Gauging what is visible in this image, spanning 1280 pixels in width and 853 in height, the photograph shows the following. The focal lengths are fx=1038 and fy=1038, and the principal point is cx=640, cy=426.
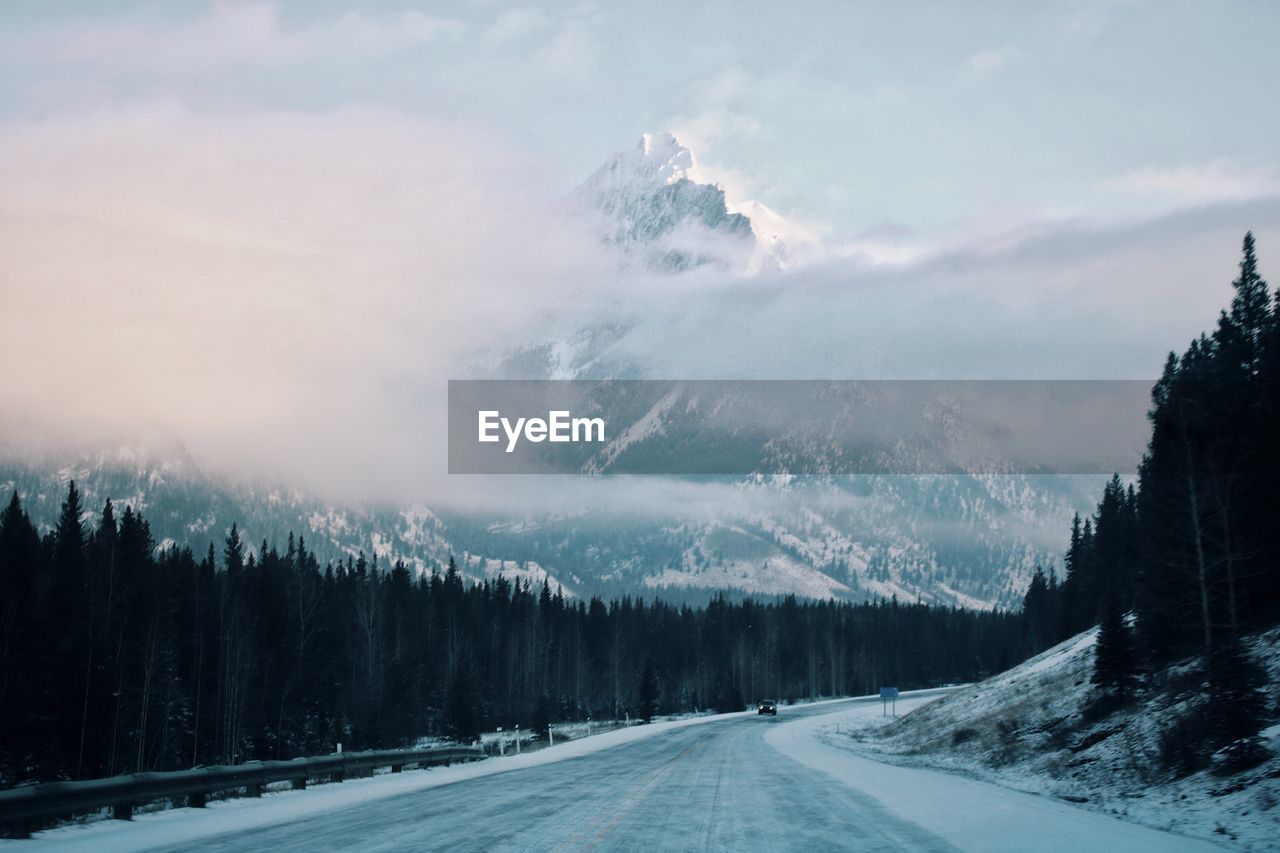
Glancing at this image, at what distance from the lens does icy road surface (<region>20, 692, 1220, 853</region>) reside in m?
14.6

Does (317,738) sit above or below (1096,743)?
below

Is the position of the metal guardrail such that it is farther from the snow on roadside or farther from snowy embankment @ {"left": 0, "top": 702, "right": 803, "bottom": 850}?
the snow on roadside

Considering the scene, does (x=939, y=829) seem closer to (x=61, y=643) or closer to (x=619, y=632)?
(x=61, y=643)

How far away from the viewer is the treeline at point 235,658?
179ft

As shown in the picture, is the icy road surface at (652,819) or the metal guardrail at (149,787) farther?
the metal guardrail at (149,787)

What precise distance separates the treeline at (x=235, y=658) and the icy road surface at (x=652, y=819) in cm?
2970

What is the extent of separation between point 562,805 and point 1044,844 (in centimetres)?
895

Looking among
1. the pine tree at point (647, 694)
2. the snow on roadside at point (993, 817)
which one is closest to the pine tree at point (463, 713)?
the snow on roadside at point (993, 817)

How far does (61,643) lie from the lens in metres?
55.8

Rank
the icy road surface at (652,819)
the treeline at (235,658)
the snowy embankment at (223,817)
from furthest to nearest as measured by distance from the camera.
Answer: the treeline at (235,658), the snowy embankment at (223,817), the icy road surface at (652,819)

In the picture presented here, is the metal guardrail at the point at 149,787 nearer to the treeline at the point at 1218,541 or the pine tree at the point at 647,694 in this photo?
the treeline at the point at 1218,541

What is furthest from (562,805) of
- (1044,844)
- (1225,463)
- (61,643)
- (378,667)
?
(378,667)

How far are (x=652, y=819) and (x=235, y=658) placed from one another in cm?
6130

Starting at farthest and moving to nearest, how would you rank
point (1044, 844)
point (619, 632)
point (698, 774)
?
1. point (619, 632)
2. point (698, 774)
3. point (1044, 844)
